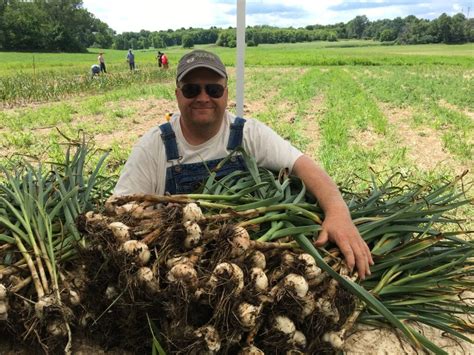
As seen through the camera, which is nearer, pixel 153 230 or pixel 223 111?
pixel 153 230

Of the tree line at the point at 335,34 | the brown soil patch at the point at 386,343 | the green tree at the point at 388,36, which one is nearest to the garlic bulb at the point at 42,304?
the brown soil patch at the point at 386,343

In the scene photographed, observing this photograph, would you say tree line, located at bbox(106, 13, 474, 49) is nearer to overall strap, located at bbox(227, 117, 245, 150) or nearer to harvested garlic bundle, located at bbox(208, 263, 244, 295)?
overall strap, located at bbox(227, 117, 245, 150)

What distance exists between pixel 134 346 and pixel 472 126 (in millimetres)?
8769

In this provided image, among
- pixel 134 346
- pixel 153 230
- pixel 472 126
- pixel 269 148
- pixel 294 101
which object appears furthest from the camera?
pixel 294 101

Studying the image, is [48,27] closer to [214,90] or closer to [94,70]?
[94,70]

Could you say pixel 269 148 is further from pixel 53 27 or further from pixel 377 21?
pixel 377 21

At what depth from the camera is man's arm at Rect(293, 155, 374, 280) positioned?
1656 millimetres

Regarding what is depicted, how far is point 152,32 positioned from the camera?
93.8m

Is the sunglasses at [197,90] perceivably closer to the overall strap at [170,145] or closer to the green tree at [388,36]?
the overall strap at [170,145]

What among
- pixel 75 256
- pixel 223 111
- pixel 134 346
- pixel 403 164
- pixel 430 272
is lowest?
pixel 403 164

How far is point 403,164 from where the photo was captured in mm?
5762

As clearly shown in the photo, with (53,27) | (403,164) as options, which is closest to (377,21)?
(53,27)

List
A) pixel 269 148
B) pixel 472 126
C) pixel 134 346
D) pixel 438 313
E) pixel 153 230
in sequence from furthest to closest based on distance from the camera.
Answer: pixel 472 126 → pixel 269 148 → pixel 438 313 → pixel 134 346 → pixel 153 230

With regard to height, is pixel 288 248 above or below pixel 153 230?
below
